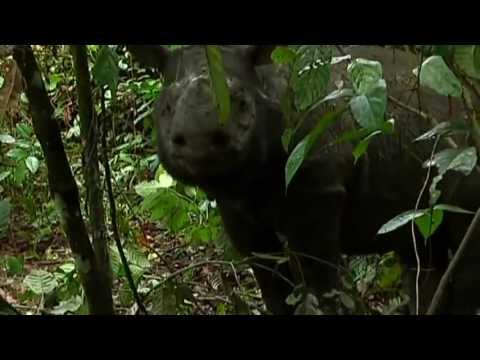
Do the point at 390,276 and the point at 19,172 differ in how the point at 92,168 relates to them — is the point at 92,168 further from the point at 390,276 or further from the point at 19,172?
the point at 19,172

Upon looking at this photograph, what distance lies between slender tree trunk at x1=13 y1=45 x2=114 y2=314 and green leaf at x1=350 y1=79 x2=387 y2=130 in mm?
583

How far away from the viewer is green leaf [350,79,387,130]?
5.85ft

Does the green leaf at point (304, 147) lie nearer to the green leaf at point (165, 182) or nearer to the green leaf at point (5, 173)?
the green leaf at point (165, 182)

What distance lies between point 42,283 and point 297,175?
1107 millimetres

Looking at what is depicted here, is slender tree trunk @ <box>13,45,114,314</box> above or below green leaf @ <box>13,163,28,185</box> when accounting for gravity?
above

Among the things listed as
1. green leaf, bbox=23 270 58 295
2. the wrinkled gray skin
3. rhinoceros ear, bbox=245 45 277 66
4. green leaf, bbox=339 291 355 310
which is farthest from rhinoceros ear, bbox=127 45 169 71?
green leaf, bbox=339 291 355 310

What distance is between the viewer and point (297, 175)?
329 cm

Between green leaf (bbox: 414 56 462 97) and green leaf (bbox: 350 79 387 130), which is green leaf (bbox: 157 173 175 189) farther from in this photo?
green leaf (bbox: 414 56 462 97)

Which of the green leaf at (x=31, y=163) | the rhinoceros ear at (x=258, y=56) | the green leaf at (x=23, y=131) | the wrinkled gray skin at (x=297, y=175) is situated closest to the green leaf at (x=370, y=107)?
the wrinkled gray skin at (x=297, y=175)

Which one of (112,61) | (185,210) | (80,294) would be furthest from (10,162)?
(112,61)

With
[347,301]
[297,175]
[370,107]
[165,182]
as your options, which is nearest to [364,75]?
[370,107]

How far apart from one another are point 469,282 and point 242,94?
1.15 metres

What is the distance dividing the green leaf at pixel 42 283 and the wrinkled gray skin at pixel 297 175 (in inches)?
27.9
